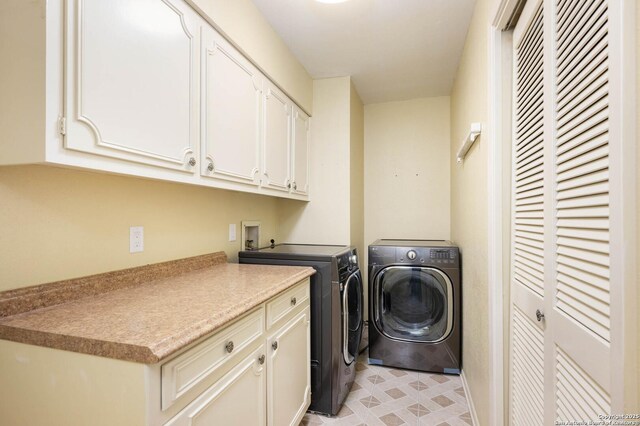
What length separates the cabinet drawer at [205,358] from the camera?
0.83 m

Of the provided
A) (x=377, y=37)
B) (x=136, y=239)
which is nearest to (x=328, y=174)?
(x=377, y=37)

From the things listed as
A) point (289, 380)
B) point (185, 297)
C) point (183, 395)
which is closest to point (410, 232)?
point (289, 380)

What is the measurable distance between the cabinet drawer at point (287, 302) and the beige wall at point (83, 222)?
62 centimetres

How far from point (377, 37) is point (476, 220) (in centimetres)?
143

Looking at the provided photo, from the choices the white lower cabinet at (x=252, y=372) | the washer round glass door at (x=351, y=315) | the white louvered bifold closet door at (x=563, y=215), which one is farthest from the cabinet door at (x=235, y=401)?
the white louvered bifold closet door at (x=563, y=215)

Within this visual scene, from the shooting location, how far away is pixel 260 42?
192 centimetres

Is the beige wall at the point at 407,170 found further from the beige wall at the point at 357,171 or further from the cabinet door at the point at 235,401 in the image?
the cabinet door at the point at 235,401

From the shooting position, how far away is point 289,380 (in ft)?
5.13

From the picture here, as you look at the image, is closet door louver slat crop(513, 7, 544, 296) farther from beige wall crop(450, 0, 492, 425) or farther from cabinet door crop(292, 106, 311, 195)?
cabinet door crop(292, 106, 311, 195)

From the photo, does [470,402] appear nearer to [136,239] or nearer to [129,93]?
[136,239]

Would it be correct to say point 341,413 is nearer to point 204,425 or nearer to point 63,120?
point 204,425

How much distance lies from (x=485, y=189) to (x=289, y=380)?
133 centimetres

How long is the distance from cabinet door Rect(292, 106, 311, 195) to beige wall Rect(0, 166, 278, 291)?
2.82 feet

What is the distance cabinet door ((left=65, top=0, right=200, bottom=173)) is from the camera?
34.9 inches
